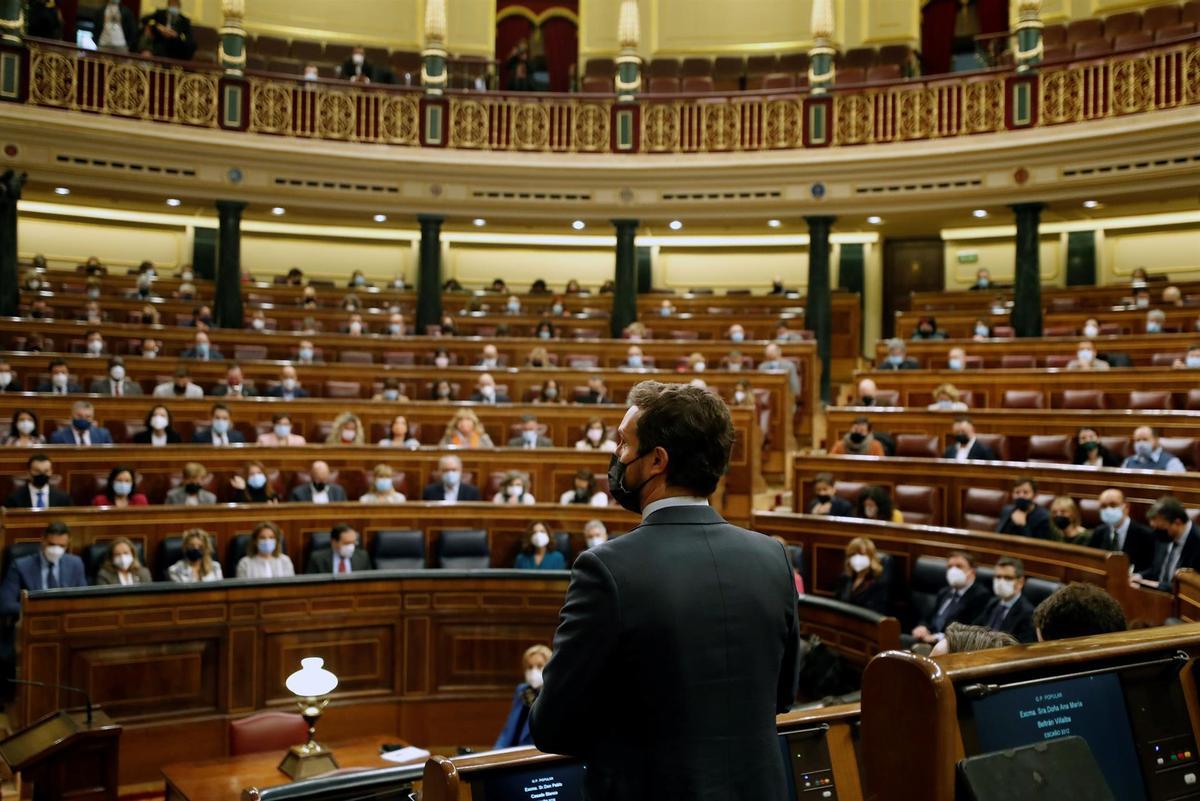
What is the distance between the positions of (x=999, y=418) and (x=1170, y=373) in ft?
4.80

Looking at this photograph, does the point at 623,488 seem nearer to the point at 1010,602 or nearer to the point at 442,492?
the point at 1010,602

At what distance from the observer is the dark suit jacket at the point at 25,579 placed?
605 cm

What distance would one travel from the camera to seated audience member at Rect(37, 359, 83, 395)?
29.7 feet

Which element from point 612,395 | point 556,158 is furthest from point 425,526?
point 556,158

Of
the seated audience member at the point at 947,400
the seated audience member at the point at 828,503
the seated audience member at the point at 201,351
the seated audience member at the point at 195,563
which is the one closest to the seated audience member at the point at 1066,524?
the seated audience member at the point at 828,503

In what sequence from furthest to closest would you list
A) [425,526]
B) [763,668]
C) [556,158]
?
[556,158]
[425,526]
[763,668]

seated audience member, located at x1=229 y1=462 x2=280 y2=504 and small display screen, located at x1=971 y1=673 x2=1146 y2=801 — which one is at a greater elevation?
small display screen, located at x1=971 y1=673 x2=1146 y2=801

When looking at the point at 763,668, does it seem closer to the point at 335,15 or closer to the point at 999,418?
the point at 999,418

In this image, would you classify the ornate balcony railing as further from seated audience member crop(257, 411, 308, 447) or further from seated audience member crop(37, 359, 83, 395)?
seated audience member crop(257, 411, 308, 447)

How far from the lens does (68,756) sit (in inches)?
172

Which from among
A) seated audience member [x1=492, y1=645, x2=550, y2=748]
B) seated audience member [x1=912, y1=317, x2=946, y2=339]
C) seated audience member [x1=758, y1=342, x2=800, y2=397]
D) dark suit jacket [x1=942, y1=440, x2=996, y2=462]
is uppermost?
seated audience member [x1=912, y1=317, x2=946, y2=339]

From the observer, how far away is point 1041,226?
14367mm

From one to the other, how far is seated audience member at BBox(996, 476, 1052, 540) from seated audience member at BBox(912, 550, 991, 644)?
70cm

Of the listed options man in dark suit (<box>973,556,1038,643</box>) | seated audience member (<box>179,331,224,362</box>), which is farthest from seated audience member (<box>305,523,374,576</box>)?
seated audience member (<box>179,331,224,362</box>)
